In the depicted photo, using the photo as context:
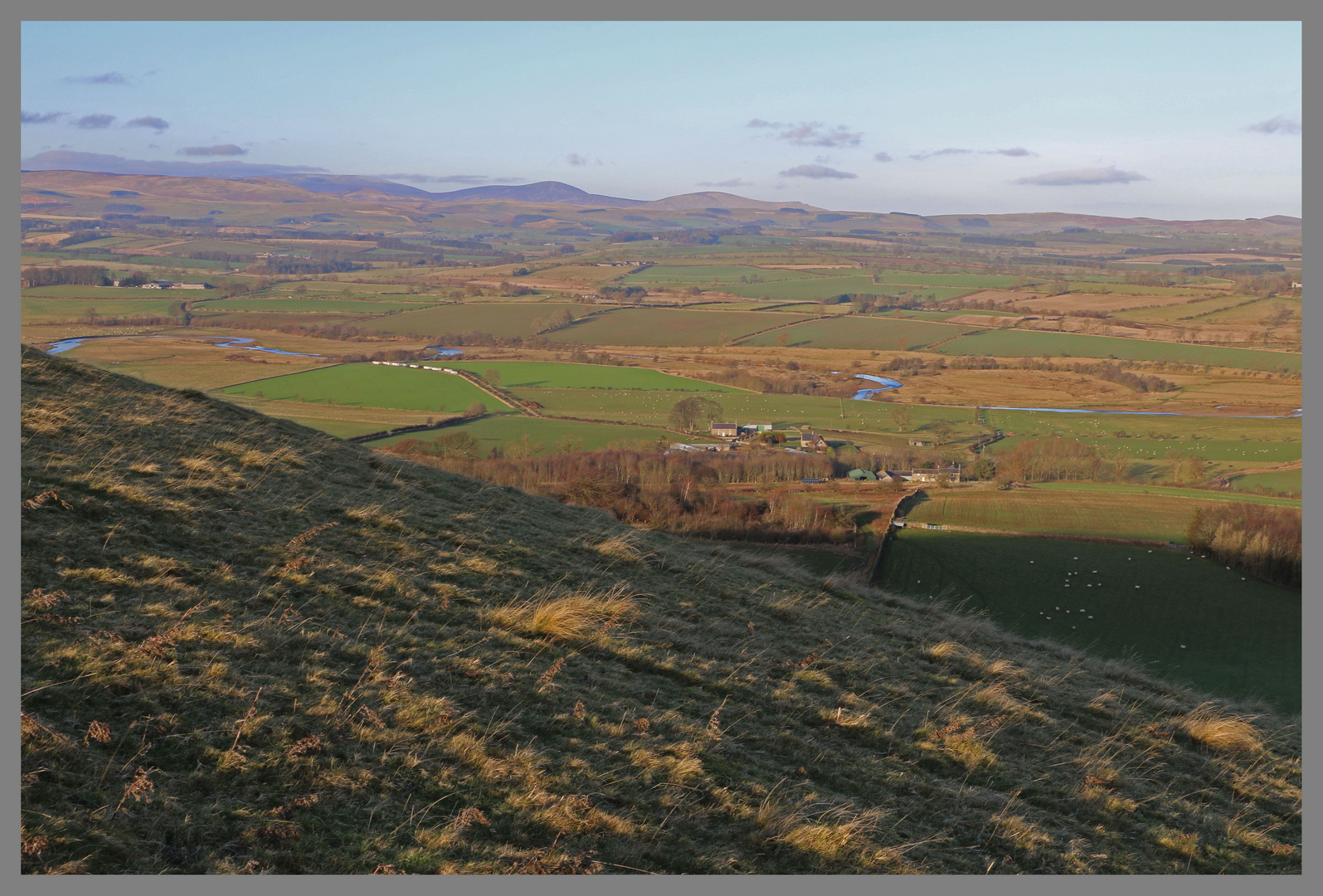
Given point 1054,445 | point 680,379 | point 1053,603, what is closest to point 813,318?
point 680,379

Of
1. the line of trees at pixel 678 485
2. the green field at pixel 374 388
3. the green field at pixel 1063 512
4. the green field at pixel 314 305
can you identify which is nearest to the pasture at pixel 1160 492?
the green field at pixel 1063 512

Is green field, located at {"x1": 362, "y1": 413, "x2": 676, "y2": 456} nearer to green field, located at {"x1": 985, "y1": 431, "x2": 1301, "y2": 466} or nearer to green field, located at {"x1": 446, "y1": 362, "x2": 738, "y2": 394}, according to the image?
green field, located at {"x1": 446, "y1": 362, "x2": 738, "y2": 394}

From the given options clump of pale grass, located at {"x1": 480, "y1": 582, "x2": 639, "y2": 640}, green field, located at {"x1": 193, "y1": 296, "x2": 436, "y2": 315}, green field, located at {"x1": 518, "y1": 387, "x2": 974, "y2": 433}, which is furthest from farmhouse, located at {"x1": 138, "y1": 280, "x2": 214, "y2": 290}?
clump of pale grass, located at {"x1": 480, "y1": 582, "x2": 639, "y2": 640}

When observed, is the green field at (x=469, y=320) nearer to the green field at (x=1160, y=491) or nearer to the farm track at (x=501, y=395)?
the farm track at (x=501, y=395)

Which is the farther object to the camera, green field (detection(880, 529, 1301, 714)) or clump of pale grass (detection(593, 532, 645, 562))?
green field (detection(880, 529, 1301, 714))

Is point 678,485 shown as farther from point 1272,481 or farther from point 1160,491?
point 1272,481

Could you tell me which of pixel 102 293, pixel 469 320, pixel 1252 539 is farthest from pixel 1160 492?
pixel 102 293
